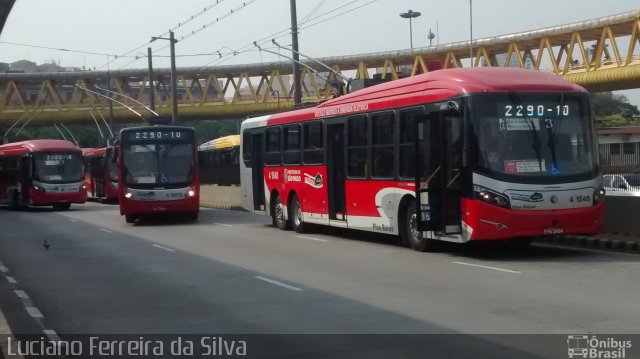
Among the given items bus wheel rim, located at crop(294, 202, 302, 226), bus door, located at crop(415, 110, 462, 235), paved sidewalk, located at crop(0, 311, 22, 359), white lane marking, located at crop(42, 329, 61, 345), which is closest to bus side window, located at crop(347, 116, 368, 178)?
bus door, located at crop(415, 110, 462, 235)

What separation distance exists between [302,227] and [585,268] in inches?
391

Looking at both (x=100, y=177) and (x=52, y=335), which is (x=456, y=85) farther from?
(x=100, y=177)

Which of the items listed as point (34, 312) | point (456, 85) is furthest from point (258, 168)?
point (34, 312)

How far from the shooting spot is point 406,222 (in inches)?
688

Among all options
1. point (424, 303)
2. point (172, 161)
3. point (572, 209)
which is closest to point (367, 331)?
point (424, 303)

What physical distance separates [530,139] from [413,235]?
3209mm

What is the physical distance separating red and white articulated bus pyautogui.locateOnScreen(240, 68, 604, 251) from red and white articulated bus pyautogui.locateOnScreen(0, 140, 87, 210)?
80.8 feet

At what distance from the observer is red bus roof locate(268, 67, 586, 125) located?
50.2 ft

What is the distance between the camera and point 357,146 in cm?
1919

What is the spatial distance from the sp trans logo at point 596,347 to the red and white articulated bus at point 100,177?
36827 millimetres

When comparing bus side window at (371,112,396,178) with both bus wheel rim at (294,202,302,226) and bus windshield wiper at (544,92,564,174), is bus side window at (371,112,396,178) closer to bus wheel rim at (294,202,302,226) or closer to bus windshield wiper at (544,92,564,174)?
bus windshield wiper at (544,92,564,174)

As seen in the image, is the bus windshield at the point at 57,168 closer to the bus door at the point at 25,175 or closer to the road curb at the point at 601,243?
the bus door at the point at 25,175

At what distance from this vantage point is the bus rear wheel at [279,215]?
77.8 feet

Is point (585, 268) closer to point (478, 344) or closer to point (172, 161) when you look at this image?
point (478, 344)
